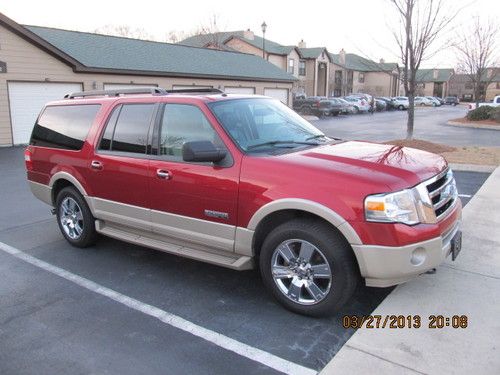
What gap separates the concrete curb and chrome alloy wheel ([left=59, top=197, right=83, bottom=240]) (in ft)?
11.9

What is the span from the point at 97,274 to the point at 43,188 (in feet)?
5.88

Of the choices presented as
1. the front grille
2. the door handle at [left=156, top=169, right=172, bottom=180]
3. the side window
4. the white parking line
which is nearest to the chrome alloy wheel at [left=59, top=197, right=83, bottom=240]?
the white parking line

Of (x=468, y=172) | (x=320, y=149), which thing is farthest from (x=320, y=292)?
(x=468, y=172)

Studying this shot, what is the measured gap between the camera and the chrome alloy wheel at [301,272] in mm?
3740

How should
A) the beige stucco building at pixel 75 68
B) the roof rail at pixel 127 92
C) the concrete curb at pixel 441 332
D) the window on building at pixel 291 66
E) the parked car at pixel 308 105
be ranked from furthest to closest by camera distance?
the window on building at pixel 291 66 < the parked car at pixel 308 105 < the beige stucco building at pixel 75 68 < the roof rail at pixel 127 92 < the concrete curb at pixel 441 332

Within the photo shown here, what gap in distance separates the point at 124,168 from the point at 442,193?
3068mm

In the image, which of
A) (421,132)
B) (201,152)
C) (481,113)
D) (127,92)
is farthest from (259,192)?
(481,113)

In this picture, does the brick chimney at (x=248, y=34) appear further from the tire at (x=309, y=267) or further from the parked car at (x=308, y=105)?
the tire at (x=309, y=267)

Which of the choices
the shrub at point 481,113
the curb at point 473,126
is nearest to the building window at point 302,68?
the shrub at point 481,113

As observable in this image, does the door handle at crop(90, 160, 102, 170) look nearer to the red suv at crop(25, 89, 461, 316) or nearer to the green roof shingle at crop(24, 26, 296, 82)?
the red suv at crop(25, 89, 461, 316)

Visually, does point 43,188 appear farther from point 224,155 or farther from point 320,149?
point 320,149

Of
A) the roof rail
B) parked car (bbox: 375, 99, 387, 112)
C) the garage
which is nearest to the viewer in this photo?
the roof rail

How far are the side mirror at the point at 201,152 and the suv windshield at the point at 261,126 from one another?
274 millimetres

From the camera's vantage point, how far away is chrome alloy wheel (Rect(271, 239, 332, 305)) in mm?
3740
